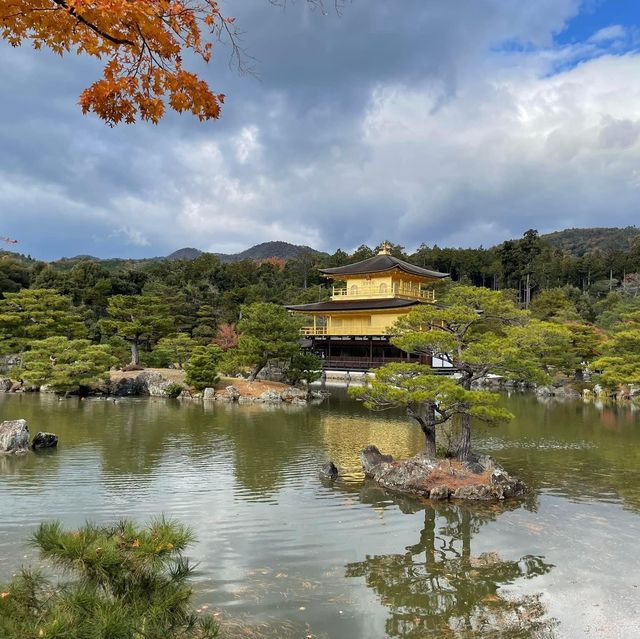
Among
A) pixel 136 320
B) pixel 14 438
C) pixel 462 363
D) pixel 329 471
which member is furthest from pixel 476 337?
pixel 136 320

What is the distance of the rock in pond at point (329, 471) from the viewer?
956cm

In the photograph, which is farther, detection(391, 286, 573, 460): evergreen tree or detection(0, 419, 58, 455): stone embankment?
detection(0, 419, 58, 455): stone embankment

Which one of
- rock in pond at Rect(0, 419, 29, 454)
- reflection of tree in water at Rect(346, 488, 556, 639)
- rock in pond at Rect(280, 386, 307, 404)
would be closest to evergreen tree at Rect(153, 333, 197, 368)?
rock in pond at Rect(280, 386, 307, 404)

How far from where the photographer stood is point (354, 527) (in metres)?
7.11

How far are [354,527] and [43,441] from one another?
7.92m

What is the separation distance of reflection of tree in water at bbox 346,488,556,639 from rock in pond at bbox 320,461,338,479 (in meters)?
2.74

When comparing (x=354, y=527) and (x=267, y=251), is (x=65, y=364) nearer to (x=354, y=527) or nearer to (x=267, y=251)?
(x=354, y=527)

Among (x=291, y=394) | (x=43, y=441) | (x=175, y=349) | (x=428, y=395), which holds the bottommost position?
(x=43, y=441)

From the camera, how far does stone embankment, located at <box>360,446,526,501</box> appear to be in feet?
27.5

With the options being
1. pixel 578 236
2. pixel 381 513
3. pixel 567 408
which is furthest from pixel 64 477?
pixel 578 236

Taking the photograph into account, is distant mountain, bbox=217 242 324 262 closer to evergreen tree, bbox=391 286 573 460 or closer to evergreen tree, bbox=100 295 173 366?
evergreen tree, bbox=100 295 173 366

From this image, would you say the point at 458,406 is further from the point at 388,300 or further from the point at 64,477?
the point at 388,300

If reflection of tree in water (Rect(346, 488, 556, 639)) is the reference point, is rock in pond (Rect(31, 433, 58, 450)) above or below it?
above

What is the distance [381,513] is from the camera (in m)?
7.73
